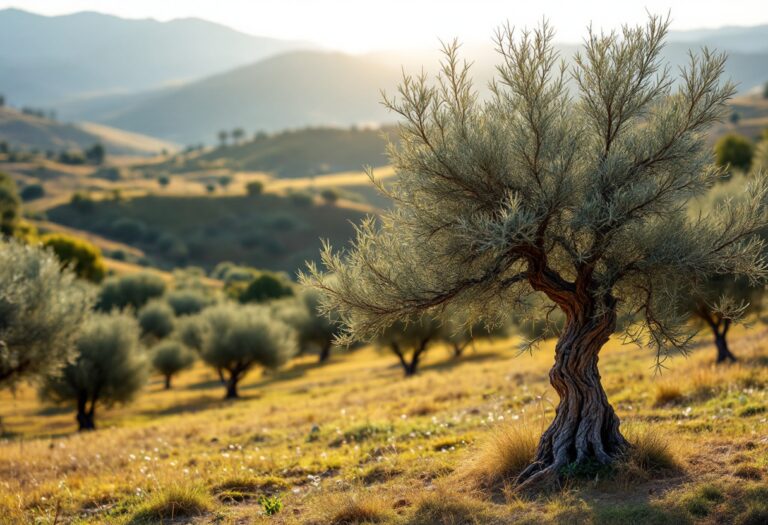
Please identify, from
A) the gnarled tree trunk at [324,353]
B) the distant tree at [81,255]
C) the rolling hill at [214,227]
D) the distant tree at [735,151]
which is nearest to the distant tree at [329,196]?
the rolling hill at [214,227]

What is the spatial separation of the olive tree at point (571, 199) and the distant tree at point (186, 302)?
2238 inches

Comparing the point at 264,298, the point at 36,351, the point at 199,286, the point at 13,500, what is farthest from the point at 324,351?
the point at 13,500

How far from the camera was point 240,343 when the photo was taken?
4056 cm

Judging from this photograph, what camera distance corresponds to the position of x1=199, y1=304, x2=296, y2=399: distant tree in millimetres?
40125

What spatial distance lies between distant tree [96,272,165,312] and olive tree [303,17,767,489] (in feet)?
189

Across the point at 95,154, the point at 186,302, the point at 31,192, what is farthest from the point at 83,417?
the point at 95,154

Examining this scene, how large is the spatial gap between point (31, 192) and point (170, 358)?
8991 cm

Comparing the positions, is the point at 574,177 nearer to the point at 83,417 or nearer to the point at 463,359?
the point at 83,417

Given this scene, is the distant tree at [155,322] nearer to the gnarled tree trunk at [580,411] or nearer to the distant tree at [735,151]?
the gnarled tree trunk at [580,411]

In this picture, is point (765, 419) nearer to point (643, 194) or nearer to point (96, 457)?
point (643, 194)

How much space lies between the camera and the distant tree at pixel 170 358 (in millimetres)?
45219

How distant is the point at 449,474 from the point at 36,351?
1243cm

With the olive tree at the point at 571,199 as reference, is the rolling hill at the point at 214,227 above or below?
above

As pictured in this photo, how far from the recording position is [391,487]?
980 cm
